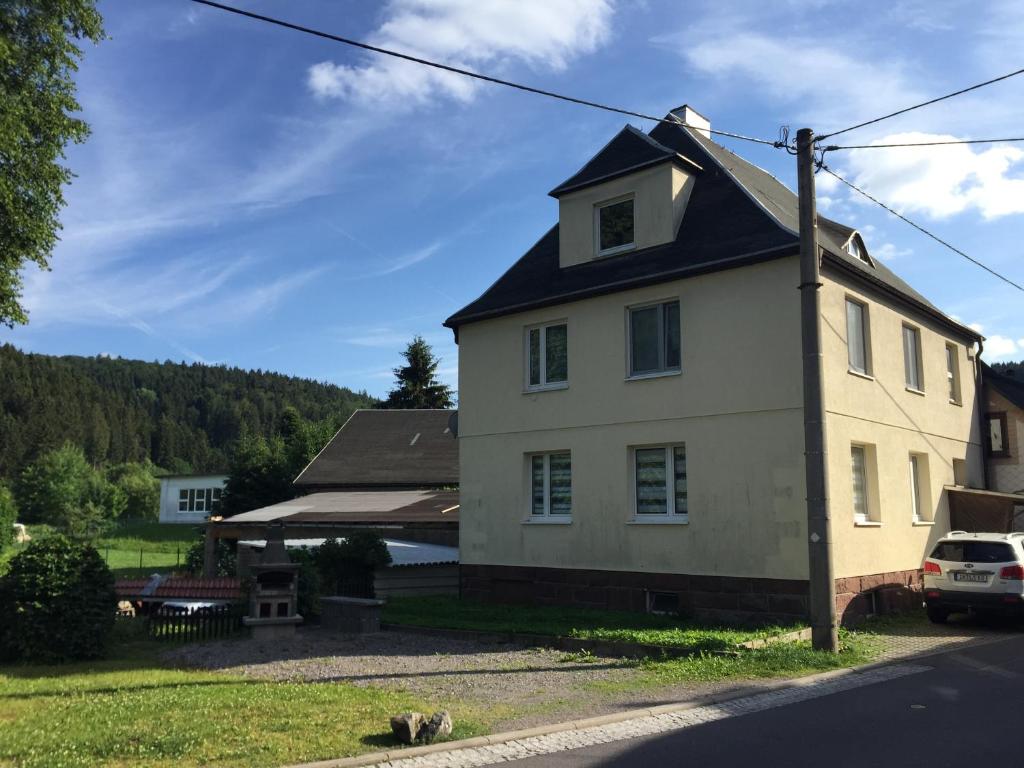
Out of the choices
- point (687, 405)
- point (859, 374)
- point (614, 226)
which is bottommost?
point (687, 405)

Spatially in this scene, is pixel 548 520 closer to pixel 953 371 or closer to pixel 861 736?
pixel 861 736

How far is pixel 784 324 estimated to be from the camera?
50.0 feet

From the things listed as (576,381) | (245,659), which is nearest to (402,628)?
(245,659)

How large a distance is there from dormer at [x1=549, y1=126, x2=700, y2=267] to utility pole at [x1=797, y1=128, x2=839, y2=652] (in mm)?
5353

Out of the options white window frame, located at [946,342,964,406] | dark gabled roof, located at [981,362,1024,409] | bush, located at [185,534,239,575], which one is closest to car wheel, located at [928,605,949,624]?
white window frame, located at [946,342,964,406]

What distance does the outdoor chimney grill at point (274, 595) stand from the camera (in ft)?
48.9

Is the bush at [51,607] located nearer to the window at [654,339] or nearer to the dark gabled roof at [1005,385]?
the window at [654,339]

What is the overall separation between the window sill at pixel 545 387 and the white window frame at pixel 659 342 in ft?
5.28

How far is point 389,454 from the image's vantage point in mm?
38906

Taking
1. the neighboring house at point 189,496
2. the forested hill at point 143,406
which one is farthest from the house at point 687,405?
the forested hill at point 143,406

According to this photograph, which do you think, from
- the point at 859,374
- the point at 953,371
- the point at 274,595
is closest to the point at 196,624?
the point at 274,595

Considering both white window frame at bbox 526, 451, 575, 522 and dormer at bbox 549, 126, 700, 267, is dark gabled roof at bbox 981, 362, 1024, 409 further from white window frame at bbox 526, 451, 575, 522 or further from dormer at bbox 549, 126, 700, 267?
white window frame at bbox 526, 451, 575, 522

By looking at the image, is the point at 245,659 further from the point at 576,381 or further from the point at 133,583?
the point at 576,381

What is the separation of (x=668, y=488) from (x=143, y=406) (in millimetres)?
150658
